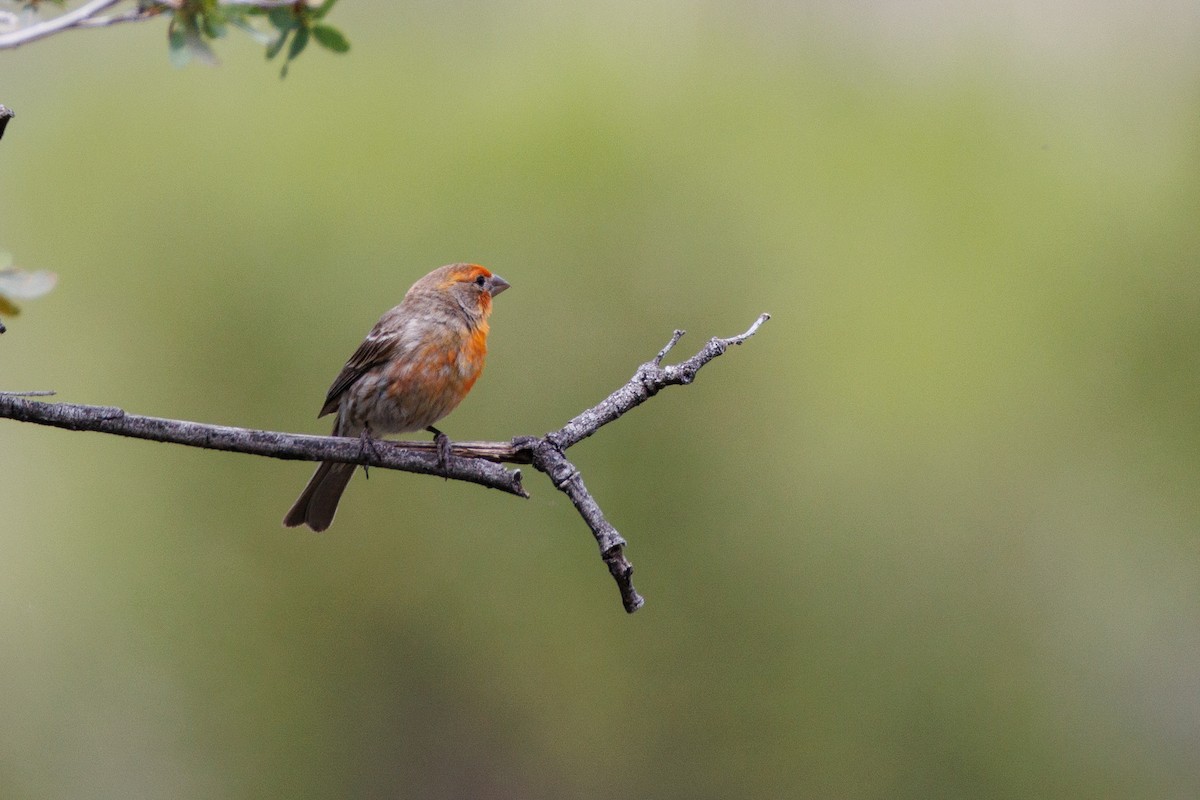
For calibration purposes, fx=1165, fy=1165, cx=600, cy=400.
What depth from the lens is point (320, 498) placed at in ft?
16.1

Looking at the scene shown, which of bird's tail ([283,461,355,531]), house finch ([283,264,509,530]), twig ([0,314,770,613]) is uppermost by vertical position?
house finch ([283,264,509,530])

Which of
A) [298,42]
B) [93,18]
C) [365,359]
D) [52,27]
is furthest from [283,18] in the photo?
[365,359]

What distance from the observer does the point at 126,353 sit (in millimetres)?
8500

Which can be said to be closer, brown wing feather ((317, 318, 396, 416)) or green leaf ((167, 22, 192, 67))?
green leaf ((167, 22, 192, 67))

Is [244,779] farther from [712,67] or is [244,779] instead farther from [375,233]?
[712,67]

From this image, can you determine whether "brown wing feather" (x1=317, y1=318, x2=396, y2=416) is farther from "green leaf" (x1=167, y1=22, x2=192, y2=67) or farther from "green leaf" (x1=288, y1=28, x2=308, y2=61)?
"green leaf" (x1=167, y1=22, x2=192, y2=67)

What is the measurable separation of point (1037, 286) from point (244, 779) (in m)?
6.93

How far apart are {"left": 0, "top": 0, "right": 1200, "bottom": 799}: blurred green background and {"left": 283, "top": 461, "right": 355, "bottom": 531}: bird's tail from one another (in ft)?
9.18

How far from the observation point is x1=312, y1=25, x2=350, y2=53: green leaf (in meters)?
2.65

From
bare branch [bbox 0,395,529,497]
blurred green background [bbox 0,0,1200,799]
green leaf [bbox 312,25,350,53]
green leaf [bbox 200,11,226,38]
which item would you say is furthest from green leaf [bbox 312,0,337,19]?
blurred green background [bbox 0,0,1200,799]

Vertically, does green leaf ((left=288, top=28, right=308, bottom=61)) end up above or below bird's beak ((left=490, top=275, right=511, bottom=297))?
below

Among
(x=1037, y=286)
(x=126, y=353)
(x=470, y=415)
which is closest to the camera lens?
(x=470, y=415)

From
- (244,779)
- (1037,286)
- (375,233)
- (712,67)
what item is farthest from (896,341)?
(244,779)

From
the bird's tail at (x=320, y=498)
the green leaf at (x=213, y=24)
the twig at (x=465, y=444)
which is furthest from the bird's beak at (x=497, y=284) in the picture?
the green leaf at (x=213, y=24)
